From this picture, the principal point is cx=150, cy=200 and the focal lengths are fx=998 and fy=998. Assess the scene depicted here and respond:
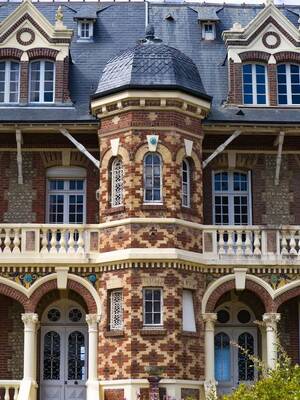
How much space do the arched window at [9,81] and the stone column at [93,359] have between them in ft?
24.9

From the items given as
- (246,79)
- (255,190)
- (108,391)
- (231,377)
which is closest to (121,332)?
(108,391)

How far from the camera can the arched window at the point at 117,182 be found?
29.0 m

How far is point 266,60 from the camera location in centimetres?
3178

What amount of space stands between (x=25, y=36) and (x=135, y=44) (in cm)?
382

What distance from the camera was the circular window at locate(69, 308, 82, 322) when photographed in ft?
101

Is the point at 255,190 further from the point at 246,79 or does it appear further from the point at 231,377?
the point at 231,377

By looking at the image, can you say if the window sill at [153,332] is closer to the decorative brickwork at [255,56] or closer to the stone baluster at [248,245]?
the stone baluster at [248,245]

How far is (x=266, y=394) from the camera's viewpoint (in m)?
20.0

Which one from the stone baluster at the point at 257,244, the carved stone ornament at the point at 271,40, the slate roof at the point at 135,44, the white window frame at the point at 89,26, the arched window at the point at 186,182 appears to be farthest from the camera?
the white window frame at the point at 89,26

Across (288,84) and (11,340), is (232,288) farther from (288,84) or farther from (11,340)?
(288,84)

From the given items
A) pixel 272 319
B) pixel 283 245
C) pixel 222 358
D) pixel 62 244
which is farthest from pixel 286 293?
pixel 62 244

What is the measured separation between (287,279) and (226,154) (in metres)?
4.67

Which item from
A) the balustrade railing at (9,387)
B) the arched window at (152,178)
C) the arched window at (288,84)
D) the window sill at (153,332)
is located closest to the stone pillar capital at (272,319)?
the window sill at (153,332)

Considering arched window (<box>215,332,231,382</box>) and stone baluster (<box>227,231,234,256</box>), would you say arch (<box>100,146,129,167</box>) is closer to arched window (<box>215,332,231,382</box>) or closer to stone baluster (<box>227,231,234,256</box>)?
stone baluster (<box>227,231,234,256</box>)
